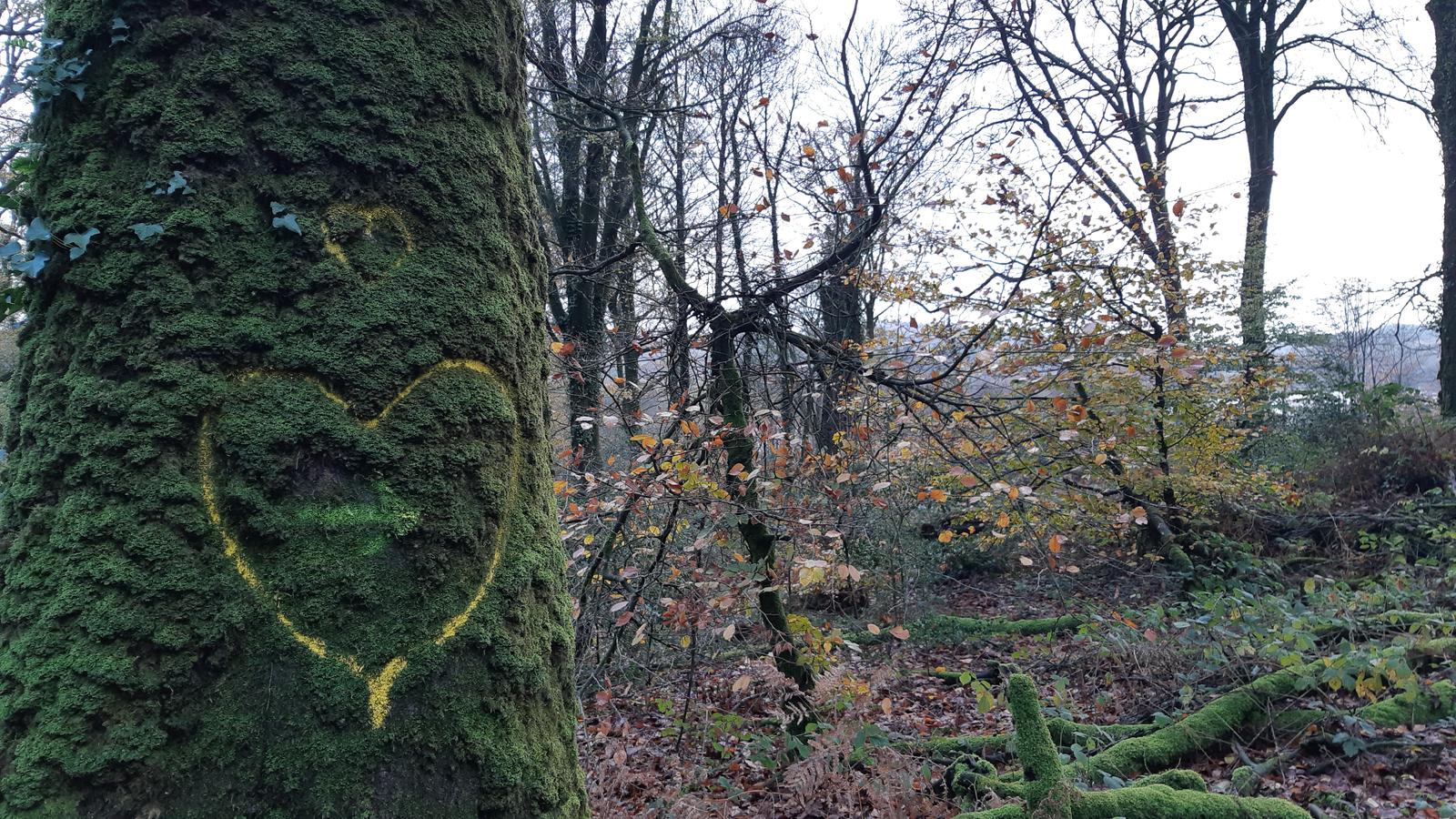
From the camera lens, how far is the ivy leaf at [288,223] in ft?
5.29

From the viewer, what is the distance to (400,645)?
5.08 ft

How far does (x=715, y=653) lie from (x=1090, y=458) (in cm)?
316

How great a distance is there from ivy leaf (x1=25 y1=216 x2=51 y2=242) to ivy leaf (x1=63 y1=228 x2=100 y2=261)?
0.07 meters

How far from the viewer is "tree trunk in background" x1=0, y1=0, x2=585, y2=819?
4.61ft

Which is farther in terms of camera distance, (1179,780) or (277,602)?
(1179,780)

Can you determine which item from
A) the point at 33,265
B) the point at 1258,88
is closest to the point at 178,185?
the point at 33,265

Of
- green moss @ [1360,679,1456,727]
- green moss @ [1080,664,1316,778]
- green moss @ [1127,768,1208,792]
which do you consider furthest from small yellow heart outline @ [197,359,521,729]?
green moss @ [1360,679,1456,727]

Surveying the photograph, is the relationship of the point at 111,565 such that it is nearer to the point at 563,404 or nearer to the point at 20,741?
the point at 20,741

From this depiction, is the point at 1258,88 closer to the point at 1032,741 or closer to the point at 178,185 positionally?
the point at 1032,741

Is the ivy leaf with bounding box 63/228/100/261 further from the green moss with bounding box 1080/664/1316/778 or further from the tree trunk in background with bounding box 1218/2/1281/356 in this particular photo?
the tree trunk in background with bounding box 1218/2/1281/356

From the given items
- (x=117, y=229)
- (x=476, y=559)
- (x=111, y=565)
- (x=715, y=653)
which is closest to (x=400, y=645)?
(x=476, y=559)

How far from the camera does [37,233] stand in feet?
5.13

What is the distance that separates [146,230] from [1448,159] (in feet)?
48.4

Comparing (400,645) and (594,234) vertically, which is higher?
(594,234)
